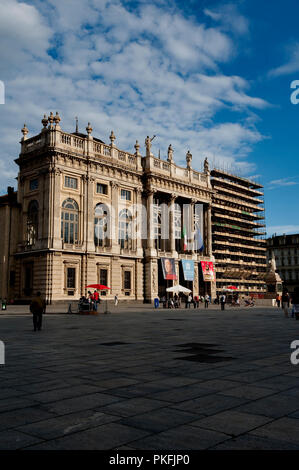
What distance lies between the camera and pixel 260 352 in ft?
35.3

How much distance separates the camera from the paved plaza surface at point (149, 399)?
13.9ft

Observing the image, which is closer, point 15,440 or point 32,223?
point 15,440

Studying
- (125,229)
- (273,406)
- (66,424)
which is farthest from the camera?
(125,229)

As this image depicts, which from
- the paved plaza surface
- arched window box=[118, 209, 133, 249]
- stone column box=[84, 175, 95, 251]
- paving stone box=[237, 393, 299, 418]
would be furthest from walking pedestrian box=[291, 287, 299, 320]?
arched window box=[118, 209, 133, 249]

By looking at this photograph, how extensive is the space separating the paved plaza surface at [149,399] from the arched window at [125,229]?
43.2 meters

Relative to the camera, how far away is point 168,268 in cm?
5841

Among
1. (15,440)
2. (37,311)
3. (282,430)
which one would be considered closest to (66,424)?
(15,440)

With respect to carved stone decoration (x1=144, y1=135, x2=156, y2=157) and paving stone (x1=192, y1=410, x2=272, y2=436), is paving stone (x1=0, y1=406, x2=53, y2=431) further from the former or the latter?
carved stone decoration (x1=144, y1=135, x2=156, y2=157)

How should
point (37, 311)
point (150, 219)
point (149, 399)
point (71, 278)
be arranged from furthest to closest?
1. point (150, 219)
2. point (71, 278)
3. point (37, 311)
4. point (149, 399)

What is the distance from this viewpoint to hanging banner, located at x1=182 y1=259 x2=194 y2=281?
200 ft

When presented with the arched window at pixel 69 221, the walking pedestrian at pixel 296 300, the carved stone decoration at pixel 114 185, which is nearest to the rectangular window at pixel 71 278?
the arched window at pixel 69 221

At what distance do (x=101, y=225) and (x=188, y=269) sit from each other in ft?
53.7

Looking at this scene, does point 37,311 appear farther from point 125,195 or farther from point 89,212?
point 125,195

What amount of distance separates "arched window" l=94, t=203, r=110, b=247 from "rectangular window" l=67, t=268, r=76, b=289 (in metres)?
5.15
